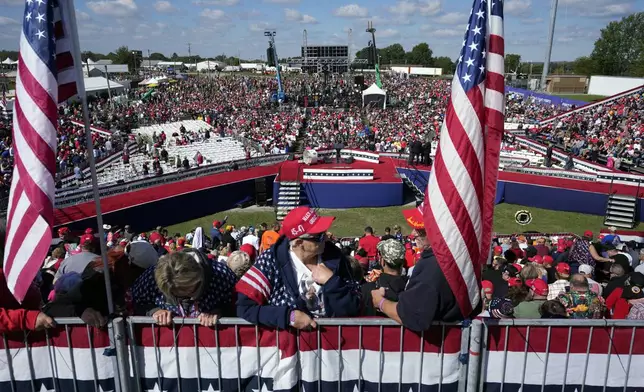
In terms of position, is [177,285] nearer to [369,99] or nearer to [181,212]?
[181,212]

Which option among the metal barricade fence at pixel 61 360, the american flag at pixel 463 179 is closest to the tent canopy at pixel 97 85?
the metal barricade fence at pixel 61 360

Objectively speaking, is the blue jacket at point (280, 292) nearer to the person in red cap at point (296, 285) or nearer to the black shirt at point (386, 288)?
the person in red cap at point (296, 285)

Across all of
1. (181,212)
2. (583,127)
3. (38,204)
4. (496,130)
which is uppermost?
(496,130)

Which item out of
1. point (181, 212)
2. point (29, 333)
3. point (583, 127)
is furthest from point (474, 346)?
point (583, 127)

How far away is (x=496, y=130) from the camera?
14.3 ft

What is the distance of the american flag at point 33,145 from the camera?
3451 mm

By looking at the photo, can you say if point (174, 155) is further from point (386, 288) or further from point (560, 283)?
point (386, 288)

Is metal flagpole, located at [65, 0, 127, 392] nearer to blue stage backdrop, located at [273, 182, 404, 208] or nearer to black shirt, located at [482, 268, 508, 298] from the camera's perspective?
black shirt, located at [482, 268, 508, 298]

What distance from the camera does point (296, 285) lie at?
3479mm

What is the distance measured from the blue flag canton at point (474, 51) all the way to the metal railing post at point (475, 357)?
6.25 feet

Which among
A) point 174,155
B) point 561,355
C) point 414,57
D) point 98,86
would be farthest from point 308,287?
point 414,57

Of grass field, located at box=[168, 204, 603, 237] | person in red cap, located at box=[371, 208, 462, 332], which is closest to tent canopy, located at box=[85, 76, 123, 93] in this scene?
grass field, located at box=[168, 204, 603, 237]

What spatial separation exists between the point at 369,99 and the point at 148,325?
44056 millimetres

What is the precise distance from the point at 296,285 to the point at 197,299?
2.70 feet
